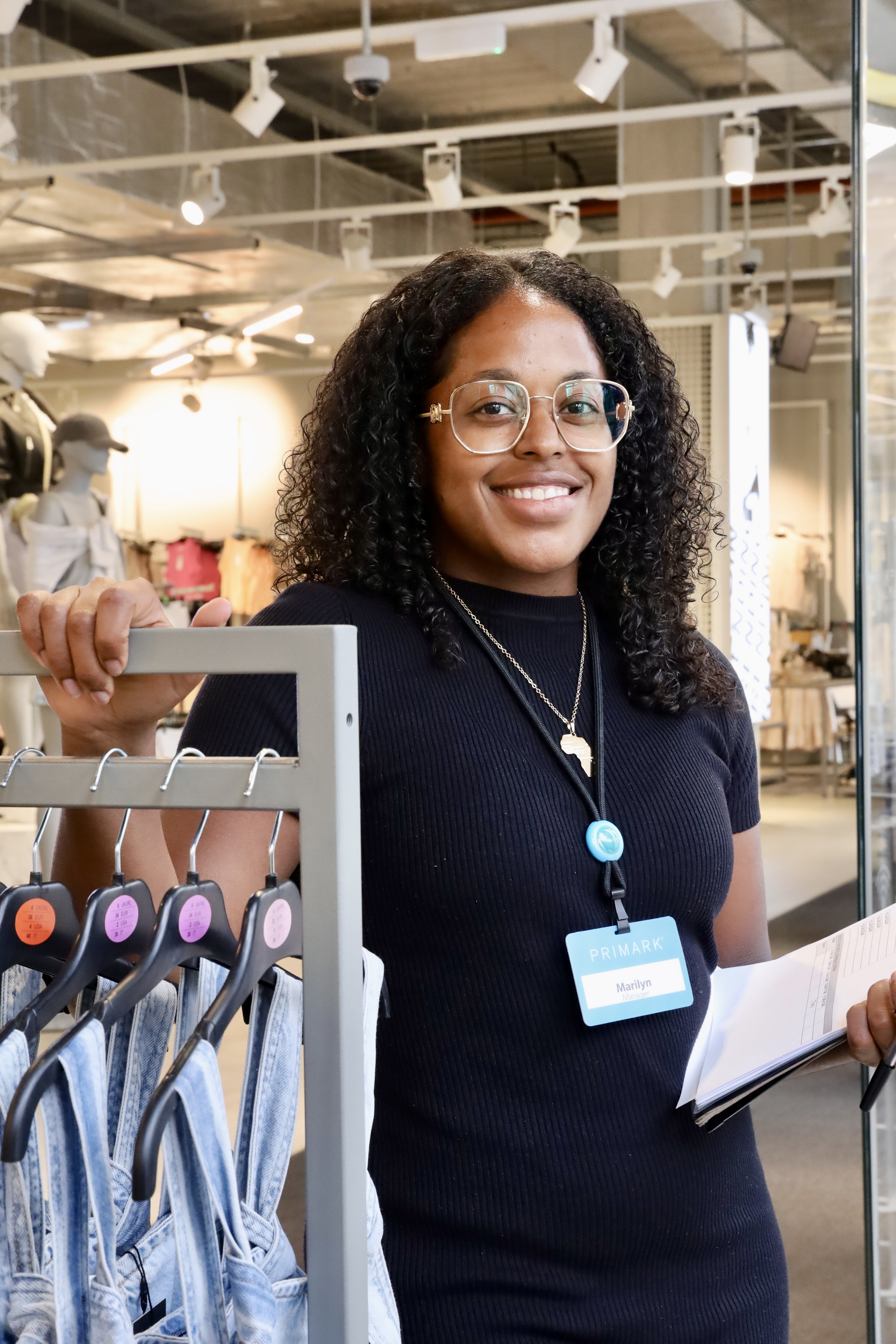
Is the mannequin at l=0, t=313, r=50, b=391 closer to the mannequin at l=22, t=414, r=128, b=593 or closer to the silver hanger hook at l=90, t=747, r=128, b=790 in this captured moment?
the mannequin at l=22, t=414, r=128, b=593

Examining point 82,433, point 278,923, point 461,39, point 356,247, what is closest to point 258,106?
point 461,39

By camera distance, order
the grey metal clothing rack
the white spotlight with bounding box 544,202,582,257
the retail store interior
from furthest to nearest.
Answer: the white spotlight with bounding box 544,202,582,257
the retail store interior
the grey metal clothing rack

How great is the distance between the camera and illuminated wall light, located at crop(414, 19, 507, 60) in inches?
209

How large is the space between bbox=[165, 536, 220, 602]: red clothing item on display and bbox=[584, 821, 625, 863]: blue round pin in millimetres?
10163

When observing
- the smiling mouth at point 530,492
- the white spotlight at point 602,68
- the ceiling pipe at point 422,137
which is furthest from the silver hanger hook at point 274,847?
A: the ceiling pipe at point 422,137

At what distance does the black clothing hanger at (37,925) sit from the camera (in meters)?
0.91

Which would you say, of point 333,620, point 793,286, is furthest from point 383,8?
point 333,620

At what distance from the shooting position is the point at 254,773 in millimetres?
863

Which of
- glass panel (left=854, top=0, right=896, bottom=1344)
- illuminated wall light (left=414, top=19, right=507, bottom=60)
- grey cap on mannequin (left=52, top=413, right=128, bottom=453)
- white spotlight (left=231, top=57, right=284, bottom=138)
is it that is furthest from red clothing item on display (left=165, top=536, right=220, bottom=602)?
glass panel (left=854, top=0, right=896, bottom=1344)

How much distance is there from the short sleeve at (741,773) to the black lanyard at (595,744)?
0.19 m

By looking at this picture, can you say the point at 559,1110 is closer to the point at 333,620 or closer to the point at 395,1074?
the point at 395,1074

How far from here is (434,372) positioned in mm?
1434

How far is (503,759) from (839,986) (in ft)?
1.18

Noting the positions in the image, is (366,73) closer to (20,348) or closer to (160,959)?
(20,348)
